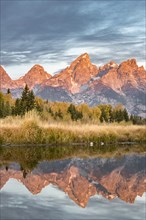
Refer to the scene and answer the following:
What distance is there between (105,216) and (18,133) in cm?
1788

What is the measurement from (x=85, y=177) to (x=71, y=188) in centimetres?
227

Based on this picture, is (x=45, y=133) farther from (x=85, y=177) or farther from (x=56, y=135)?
(x=85, y=177)

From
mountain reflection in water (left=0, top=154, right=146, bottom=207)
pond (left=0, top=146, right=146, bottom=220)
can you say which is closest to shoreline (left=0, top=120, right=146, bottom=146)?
pond (left=0, top=146, right=146, bottom=220)

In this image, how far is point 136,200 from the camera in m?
9.85

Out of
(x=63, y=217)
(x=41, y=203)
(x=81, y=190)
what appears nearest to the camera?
(x=63, y=217)

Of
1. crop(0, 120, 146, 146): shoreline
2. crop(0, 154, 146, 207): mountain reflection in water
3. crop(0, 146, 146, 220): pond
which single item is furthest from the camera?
crop(0, 120, 146, 146): shoreline

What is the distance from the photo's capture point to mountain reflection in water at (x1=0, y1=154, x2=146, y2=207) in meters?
10.9

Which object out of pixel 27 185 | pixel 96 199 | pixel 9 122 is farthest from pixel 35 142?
pixel 96 199

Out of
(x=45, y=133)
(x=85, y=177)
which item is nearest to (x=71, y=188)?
(x=85, y=177)

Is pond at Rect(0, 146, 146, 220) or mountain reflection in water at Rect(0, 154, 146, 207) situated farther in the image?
mountain reflection in water at Rect(0, 154, 146, 207)

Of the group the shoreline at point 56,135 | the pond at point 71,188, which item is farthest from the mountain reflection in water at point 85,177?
the shoreline at point 56,135

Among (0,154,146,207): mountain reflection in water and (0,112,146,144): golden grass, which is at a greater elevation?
(0,112,146,144): golden grass

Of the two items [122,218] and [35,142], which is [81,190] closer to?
[122,218]

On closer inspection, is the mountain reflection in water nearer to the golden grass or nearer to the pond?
the pond
